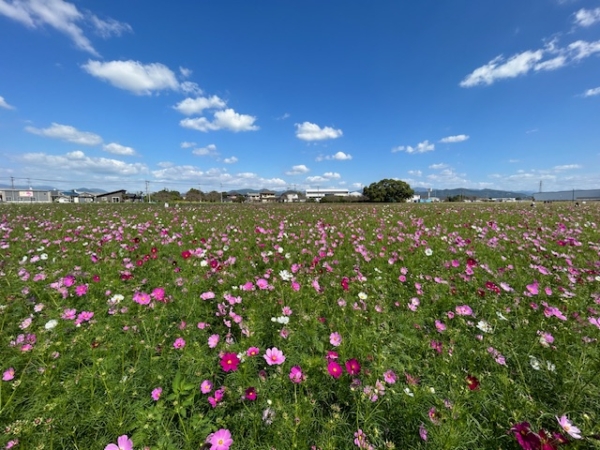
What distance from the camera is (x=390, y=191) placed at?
51.1 meters

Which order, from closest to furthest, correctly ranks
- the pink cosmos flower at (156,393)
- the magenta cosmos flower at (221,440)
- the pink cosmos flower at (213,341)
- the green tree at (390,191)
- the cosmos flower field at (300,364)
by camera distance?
the magenta cosmos flower at (221,440)
the cosmos flower field at (300,364)
the pink cosmos flower at (156,393)
the pink cosmos flower at (213,341)
the green tree at (390,191)

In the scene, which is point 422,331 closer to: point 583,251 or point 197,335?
point 197,335

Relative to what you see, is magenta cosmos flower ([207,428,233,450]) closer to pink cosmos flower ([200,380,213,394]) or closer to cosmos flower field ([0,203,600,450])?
cosmos flower field ([0,203,600,450])

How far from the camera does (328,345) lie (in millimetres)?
2029

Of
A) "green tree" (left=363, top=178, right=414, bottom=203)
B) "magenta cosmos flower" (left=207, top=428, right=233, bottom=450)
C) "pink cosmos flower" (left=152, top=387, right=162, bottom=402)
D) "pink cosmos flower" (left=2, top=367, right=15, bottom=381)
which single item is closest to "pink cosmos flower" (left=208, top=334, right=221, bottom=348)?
"pink cosmos flower" (left=152, top=387, right=162, bottom=402)

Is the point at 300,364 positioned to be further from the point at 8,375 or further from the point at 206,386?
the point at 8,375

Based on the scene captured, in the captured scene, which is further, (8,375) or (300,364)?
(300,364)

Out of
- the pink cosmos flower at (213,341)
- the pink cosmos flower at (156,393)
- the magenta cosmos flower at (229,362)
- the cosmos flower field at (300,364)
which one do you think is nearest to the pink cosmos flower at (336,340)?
the cosmos flower field at (300,364)

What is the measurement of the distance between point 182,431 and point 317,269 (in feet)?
7.29

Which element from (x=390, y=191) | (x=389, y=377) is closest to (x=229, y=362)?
(x=389, y=377)

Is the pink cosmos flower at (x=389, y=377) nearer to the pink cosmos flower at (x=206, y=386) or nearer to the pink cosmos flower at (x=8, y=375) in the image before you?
the pink cosmos flower at (x=206, y=386)

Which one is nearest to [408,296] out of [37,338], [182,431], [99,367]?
[182,431]

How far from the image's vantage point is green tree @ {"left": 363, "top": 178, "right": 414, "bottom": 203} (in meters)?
50.5

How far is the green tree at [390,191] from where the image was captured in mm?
50500
